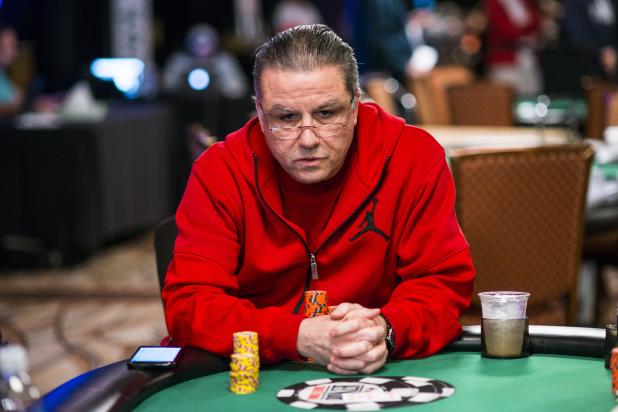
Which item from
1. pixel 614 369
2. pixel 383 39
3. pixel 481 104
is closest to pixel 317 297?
pixel 614 369

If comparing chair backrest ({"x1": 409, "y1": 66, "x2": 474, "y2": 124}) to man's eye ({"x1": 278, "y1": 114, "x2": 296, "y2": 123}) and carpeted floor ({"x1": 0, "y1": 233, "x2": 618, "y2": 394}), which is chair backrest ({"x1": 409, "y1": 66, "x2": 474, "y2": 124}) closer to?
carpeted floor ({"x1": 0, "y1": 233, "x2": 618, "y2": 394})

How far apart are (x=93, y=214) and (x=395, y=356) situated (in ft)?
17.5

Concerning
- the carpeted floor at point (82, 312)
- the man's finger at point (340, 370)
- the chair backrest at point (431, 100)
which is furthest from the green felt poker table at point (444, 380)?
the chair backrest at point (431, 100)

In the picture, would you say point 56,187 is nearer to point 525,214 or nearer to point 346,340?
point 525,214

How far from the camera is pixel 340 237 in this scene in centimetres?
A: 235

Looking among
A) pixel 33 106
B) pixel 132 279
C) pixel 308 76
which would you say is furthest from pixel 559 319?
pixel 33 106

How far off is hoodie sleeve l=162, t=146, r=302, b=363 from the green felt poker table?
5 cm

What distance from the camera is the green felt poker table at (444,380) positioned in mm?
1730

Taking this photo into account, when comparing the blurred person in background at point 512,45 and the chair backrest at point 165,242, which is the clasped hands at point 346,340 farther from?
the blurred person in background at point 512,45

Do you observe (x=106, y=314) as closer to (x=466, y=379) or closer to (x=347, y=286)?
(x=347, y=286)

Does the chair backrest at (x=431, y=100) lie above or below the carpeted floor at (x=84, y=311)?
above

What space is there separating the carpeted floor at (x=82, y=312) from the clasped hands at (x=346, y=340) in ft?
6.98

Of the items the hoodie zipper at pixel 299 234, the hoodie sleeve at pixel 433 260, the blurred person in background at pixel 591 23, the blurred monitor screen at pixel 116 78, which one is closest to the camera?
the hoodie sleeve at pixel 433 260

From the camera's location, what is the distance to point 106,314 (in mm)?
5820
